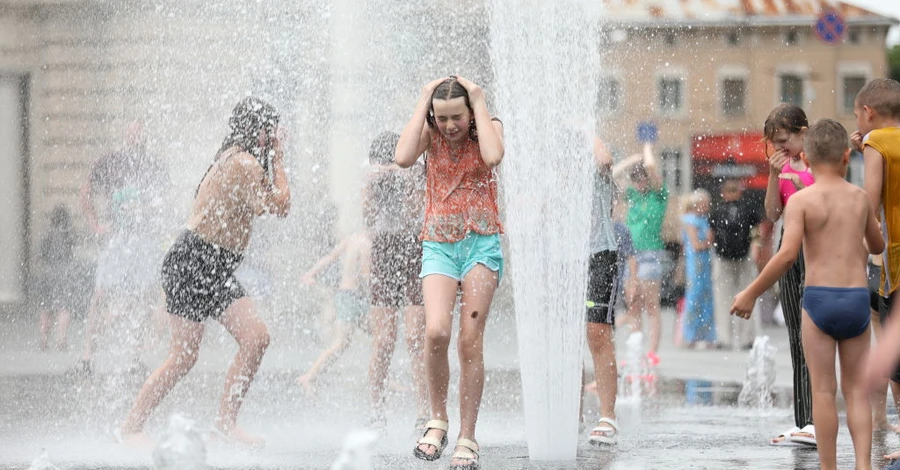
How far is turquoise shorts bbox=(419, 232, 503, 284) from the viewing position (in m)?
5.63

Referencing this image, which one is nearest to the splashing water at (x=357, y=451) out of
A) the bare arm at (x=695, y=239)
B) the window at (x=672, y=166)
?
the bare arm at (x=695, y=239)

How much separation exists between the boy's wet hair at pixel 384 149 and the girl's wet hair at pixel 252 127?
0.93m

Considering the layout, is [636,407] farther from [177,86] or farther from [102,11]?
[102,11]

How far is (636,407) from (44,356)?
19.1 feet

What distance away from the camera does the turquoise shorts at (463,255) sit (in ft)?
18.5

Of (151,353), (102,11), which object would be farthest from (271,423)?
(102,11)

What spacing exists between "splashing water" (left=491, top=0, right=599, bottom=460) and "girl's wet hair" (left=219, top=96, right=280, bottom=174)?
1092 millimetres

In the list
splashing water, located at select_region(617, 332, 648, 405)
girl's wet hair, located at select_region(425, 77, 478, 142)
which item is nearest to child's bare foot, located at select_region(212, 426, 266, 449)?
girl's wet hair, located at select_region(425, 77, 478, 142)

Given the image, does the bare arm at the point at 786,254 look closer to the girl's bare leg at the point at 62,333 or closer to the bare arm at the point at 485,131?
the bare arm at the point at 485,131

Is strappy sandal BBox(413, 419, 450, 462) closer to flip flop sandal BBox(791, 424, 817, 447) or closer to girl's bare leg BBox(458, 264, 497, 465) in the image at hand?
girl's bare leg BBox(458, 264, 497, 465)

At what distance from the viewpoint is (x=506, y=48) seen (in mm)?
6578

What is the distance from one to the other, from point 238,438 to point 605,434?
1737 millimetres

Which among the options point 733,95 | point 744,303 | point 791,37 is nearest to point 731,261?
point 744,303

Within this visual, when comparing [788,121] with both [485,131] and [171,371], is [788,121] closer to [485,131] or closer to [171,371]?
[485,131]
